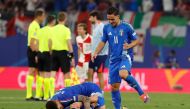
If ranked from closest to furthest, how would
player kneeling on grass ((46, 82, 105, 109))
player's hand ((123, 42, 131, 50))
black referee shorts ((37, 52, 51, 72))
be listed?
1. player kneeling on grass ((46, 82, 105, 109))
2. player's hand ((123, 42, 131, 50))
3. black referee shorts ((37, 52, 51, 72))

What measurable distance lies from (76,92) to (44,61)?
7297mm

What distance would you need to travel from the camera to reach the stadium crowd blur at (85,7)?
3366cm

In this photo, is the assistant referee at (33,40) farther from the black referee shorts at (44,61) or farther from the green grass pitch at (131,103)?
the green grass pitch at (131,103)

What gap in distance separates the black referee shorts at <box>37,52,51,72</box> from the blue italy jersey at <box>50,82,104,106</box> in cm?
680

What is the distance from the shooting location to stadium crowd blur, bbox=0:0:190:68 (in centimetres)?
3366

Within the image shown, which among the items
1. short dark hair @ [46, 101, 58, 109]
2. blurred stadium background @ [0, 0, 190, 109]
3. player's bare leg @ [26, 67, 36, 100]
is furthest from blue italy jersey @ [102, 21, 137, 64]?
blurred stadium background @ [0, 0, 190, 109]

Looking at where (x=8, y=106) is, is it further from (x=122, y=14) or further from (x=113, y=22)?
(x=122, y=14)

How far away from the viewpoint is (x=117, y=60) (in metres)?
18.3

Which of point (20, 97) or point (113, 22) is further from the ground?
point (113, 22)

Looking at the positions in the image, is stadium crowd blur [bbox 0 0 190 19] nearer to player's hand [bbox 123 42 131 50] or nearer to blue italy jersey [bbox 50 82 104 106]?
player's hand [bbox 123 42 131 50]

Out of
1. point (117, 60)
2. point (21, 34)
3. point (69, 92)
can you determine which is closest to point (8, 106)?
point (117, 60)

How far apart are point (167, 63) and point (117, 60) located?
1546 centimetres

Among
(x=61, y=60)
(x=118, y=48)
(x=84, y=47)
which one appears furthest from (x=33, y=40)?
(x=118, y=48)

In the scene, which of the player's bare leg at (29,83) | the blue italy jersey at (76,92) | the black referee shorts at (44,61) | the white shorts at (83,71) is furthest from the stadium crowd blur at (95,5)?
the blue italy jersey at (76,92)
